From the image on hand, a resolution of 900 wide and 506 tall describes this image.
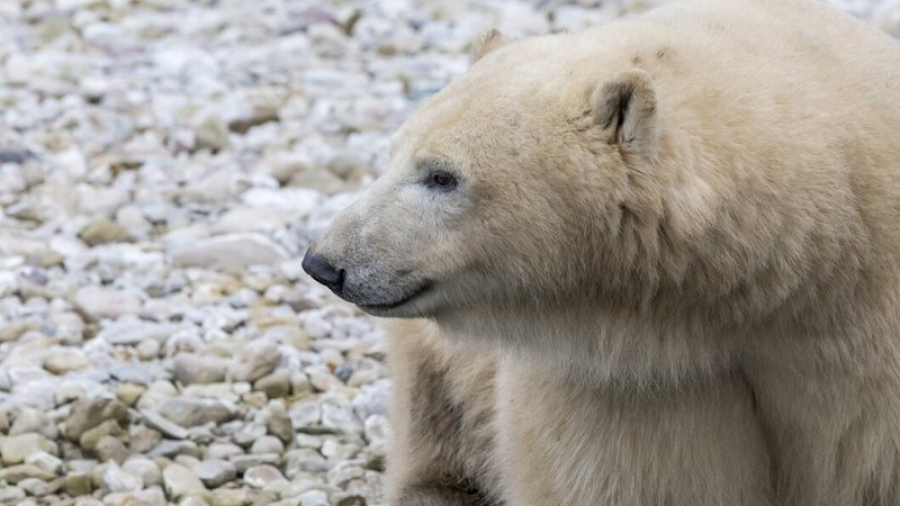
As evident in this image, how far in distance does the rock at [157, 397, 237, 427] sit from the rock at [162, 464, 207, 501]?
29 cm

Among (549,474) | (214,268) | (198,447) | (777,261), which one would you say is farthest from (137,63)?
(777,261)

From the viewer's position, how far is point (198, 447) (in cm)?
509

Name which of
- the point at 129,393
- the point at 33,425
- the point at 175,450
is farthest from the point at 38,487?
the point at 129,393

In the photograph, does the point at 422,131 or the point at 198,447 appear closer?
the point at 422,131

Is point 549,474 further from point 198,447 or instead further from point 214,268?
point 214,268

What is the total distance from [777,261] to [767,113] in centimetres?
33

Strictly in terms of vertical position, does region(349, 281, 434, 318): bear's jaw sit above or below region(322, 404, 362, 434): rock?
above

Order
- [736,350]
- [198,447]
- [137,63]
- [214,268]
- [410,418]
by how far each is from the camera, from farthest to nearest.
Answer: [137,63] → [214,268] → [198,447] → [410,418] → [736,350]

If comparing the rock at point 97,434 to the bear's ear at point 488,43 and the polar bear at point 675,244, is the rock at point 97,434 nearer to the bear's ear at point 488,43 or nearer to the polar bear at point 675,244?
the polar bear at point 675,244

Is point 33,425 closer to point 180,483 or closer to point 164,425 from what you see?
point 164,425

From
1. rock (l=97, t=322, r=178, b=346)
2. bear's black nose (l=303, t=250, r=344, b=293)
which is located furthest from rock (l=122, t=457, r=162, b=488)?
bear's black nose (l=303, t=250, r=344, b=293)

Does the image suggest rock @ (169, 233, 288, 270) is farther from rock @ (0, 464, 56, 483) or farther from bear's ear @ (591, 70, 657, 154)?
bear's ear @ (591, 70, 657, 154)

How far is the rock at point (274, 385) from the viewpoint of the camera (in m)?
5.44

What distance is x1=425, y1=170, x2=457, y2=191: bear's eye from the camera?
11.5 feet
